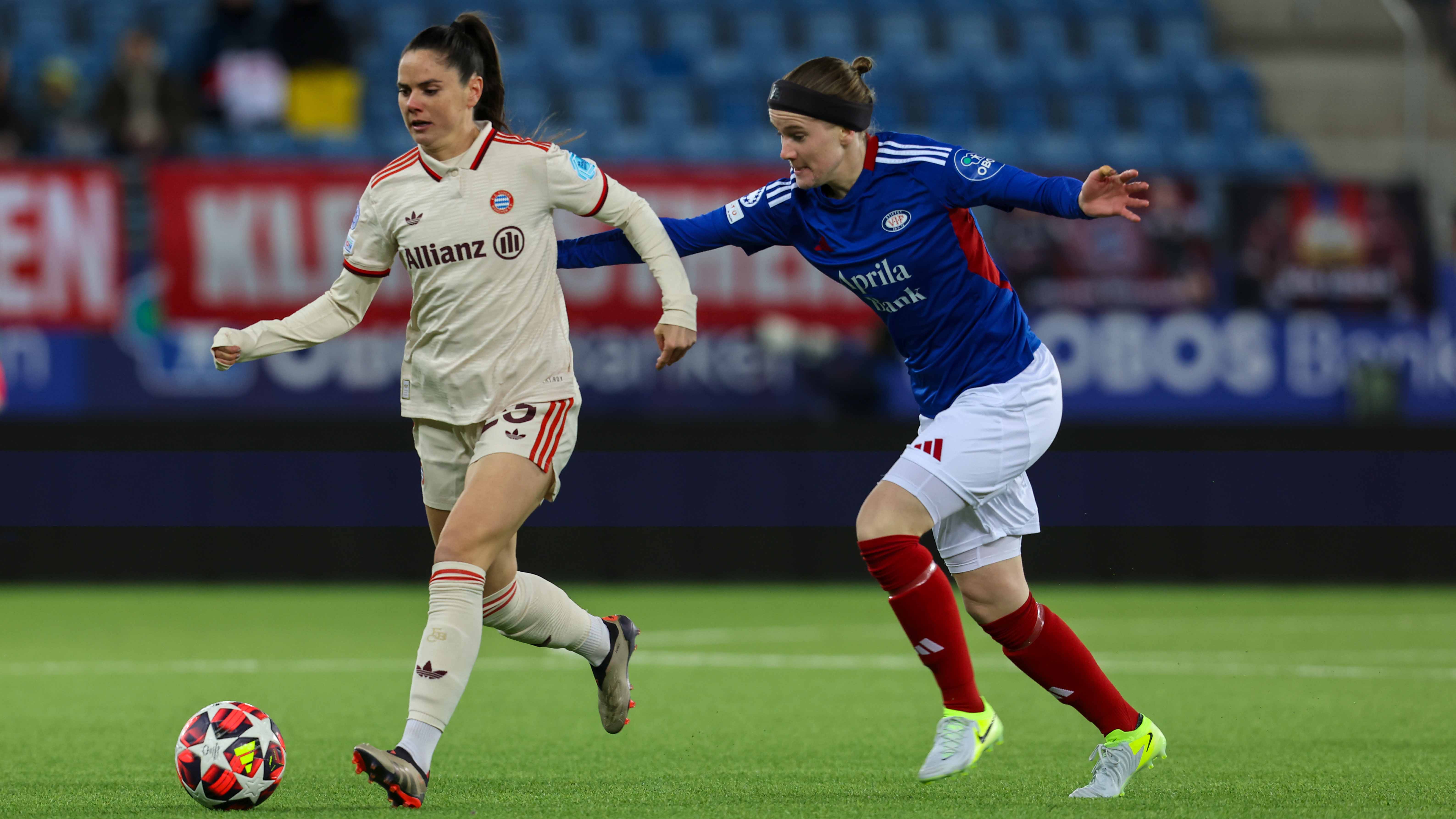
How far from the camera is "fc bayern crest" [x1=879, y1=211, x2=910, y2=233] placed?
5156 millimetres

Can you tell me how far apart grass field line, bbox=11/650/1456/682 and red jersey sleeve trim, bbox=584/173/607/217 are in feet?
12.2

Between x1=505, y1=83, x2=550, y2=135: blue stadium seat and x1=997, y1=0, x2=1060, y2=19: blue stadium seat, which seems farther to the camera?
x1=997, y1=0, x2=1060, y2=19: blue stadium seat

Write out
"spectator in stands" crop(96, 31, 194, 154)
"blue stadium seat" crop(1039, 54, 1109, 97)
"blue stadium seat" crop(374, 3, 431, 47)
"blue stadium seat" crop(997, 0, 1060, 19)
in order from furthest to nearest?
1. "blue stadium seat" crop(997, 0, 1060, 19)
2. "blue stadium seat" crop(1039, 54, 1109, 97)
3. "blue stadium seat" crop(374, 3, 431, 47)
4. "spectator in stands" crop(96, 31, 194, 154)

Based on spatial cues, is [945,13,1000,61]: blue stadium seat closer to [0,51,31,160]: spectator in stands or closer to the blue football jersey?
[0,51,31,160]: spectator in stands

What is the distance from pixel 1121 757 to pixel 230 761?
2.46m

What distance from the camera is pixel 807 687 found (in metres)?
7.86

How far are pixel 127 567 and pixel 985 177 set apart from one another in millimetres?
9115

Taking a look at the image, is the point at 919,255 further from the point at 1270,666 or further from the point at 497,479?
the point at 1270,666

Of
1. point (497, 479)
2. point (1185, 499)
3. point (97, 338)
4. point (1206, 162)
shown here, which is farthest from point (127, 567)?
point (1206, 162)

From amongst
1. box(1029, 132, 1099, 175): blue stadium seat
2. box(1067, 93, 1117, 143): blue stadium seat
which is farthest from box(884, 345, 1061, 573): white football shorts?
box(1067, 93, 1117, 143): blue stadium seat

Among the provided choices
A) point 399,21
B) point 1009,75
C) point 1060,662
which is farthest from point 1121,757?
point 399,21

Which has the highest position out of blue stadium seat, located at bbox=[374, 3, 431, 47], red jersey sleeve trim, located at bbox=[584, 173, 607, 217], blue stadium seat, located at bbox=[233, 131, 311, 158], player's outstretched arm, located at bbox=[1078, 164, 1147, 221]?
blue stadium seat, located at bbox=[374, 3, 431, 47]

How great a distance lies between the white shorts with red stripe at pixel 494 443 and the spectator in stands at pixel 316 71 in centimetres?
935

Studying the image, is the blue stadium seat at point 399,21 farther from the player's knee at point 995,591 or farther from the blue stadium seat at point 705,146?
the player's knee at point 995,591
